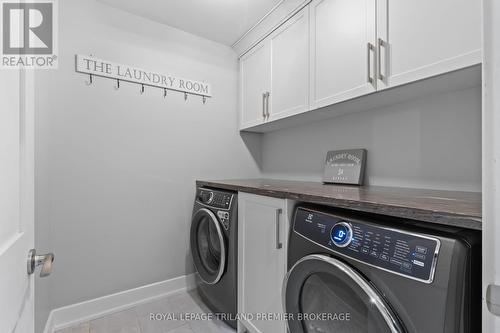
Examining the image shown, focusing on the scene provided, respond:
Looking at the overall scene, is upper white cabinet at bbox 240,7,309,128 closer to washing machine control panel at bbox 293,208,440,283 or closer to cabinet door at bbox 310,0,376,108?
cabinet door at bbox 310,0,376,108

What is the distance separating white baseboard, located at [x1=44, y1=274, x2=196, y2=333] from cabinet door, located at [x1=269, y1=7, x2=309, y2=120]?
1680 millimetres

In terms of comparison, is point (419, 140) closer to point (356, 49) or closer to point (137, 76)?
point (356, 49)

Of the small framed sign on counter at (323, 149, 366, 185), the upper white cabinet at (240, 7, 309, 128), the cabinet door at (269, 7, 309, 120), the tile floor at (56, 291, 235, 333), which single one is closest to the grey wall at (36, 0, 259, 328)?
the tile floor at (56, 291, 235, 333)

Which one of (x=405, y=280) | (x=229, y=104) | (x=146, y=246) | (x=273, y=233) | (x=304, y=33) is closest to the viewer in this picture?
(x=405, y=280)

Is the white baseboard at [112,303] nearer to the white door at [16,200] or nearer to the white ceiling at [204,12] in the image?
the white door at [16,200]

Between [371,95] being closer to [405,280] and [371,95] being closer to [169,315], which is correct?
[405,280]

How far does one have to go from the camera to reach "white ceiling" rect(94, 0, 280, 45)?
5.66 ft

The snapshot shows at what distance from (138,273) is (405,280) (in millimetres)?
1906

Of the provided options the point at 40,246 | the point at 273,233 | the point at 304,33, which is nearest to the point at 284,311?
the point at 273,233

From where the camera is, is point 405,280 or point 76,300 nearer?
point 405,280

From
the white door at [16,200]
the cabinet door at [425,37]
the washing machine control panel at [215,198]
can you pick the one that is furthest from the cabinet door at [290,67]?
the white door at [16,200]

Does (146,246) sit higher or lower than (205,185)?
lower

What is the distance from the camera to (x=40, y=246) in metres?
1.36

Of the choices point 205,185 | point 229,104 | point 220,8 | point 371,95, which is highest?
point 220,8
